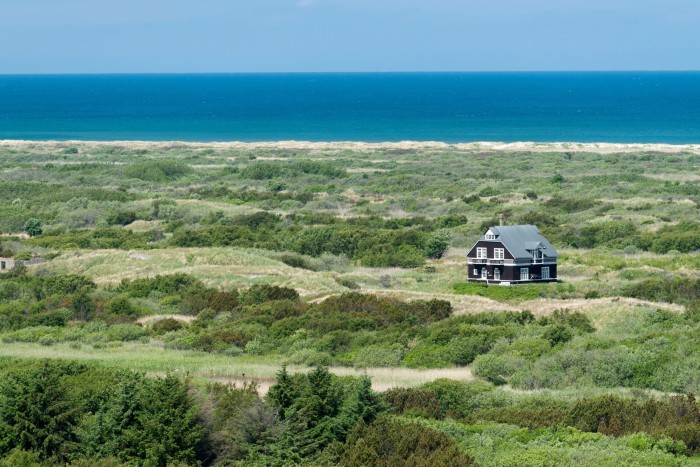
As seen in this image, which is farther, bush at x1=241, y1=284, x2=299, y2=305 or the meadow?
bush at x1=241, y1=284, x2=299, y2=305

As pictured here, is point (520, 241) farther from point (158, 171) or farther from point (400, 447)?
point (158, 171)

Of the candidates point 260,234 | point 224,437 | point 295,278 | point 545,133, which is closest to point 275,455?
point 224,437

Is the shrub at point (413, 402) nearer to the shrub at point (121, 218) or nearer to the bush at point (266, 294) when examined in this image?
the bush at point (266, 294)

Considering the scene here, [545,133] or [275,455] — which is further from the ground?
[545,133]

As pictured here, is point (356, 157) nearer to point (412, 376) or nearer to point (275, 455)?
point (412, 376)

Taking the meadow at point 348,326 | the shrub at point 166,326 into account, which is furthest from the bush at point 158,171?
the shrub at point 166,326

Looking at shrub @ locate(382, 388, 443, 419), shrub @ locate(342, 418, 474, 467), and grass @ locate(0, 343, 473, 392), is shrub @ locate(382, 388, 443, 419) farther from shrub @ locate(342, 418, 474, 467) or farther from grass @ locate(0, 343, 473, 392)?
shrub @ locate(342, 418, 474, 467)

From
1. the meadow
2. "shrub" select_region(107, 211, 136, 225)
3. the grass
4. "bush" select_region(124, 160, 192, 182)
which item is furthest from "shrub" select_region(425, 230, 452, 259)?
→ "bush" select_region(124, 160, 192, 182)

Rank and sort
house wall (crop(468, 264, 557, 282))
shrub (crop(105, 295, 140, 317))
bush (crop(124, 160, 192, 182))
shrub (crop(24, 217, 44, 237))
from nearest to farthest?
shrub (crop(105, 295, 140, 317)) → house wall (crop(468, 264, 557, 282)) → shrub (crop(24, 217, 44, 237)) → bush (crop(124, 160, 192, 182))
